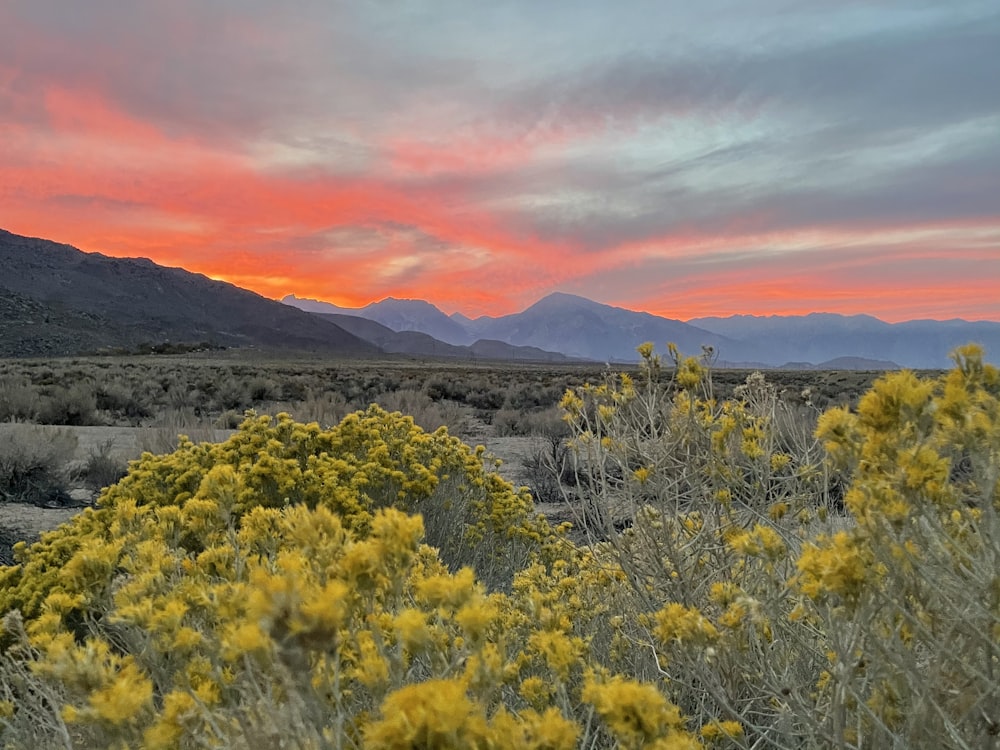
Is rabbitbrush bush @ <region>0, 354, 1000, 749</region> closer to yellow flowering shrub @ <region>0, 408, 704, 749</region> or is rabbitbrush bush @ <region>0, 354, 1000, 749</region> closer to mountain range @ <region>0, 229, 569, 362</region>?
yellow flowering shrub @ <region>0, 408, 704, 749</region>

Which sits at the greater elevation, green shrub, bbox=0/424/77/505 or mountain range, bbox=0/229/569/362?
mountain range, bbox=0/229/569/362

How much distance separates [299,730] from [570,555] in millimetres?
3295

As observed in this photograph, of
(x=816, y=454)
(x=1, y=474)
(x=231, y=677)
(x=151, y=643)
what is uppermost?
(x=816, y=454)

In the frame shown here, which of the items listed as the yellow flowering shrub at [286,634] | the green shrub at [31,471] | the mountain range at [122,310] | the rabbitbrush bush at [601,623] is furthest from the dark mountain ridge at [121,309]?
the rabbitbrush bush at [601,623]

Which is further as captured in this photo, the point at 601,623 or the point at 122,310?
the point at 122,310

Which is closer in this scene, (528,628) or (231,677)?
(231,677)

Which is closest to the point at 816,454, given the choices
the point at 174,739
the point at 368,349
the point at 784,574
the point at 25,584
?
the point at 784,574

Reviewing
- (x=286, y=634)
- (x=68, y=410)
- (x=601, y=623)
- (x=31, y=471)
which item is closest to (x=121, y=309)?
(x=68, y=410)

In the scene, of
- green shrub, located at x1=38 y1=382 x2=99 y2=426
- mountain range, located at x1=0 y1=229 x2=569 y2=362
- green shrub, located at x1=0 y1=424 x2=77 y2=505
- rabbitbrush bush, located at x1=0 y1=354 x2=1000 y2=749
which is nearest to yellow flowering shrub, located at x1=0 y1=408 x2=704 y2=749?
rabbitbrush bush, located at x1=0 y1=354 x2=1000 y2=749

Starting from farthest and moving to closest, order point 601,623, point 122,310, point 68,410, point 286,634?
1. point 122,310
2. point 68,410
3. point 601,623
4. point 286,634

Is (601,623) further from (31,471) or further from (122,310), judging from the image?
(122,310)

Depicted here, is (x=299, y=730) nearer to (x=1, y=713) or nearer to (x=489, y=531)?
(x=1, y=713)

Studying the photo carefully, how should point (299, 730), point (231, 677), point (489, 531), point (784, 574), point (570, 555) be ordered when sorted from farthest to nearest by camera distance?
point (489, 531) < point (570, 555) < point (784, 574) < point (231, 677) < point (299, 730)

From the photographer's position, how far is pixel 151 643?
1857 mm
